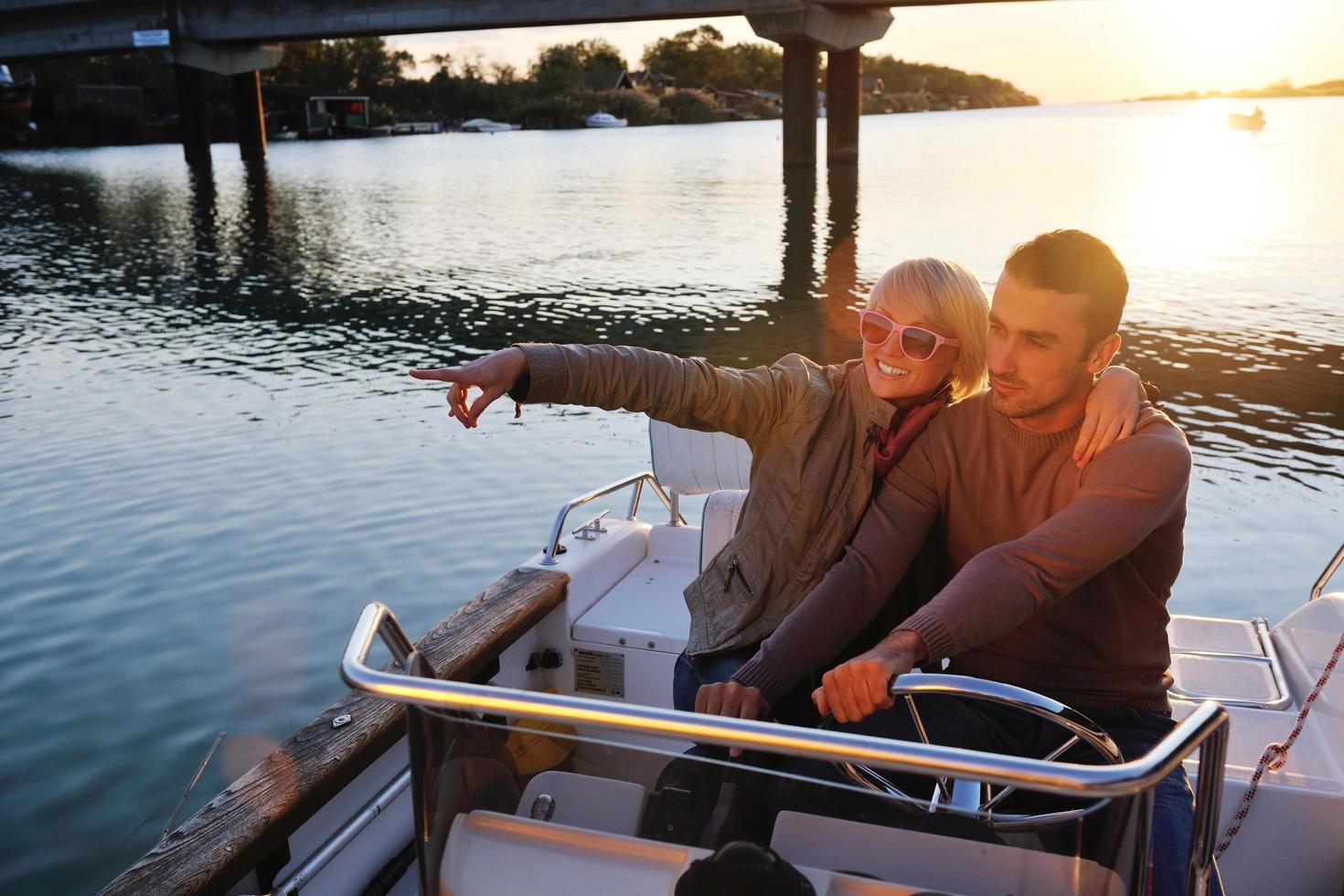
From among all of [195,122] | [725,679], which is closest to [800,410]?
[725,679]

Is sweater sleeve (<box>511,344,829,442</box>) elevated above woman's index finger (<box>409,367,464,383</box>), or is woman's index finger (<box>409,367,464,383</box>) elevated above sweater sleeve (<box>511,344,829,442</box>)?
woman's index finger (<box>409,367,464,383</box>)

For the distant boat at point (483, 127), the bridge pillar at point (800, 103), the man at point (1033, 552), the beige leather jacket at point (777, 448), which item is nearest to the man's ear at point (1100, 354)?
the man at point (1033, 552)

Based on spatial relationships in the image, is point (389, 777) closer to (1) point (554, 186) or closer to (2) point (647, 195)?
(2) point (647, 195)

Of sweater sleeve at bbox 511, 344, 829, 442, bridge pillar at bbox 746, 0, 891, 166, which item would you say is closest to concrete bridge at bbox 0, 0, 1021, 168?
bridge pillar at bbox 746, 0, 891, 166

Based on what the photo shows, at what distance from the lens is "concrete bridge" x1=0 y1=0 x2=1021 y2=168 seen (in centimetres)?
2758

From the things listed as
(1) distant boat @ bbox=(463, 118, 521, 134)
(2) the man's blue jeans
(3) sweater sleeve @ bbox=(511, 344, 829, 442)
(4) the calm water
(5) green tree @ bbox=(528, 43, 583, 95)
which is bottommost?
(4) the calm water

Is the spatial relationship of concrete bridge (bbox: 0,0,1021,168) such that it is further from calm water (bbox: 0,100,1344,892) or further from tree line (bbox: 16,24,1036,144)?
tree line (bbox: 16,24,1036,144)

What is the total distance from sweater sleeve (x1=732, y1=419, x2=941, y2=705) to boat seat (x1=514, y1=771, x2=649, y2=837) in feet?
2.82

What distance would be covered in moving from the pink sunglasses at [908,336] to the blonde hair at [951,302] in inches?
1.4

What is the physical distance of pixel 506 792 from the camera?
5.49 feet

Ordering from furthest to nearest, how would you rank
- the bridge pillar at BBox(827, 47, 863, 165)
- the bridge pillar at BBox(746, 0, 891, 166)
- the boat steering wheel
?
the bridge pillar at BBox(827, 47, 863, 165) < the bridge pillar at BBox(746, 0, 891, 166) < the boat steering wheel

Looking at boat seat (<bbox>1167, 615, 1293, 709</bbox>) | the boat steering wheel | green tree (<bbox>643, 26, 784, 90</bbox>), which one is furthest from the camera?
green tree (<bbox>643, 26, 784, 90</bbox>)

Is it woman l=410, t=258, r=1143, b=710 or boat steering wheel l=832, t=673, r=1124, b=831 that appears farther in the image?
woman l=410, t=258, r=1143, b=710

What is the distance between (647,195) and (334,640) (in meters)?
26.8
